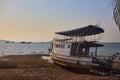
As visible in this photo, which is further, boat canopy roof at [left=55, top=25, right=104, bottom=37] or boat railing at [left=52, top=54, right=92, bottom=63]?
boat canopy roof at [left=55, top=25, right=104, bottom=37]

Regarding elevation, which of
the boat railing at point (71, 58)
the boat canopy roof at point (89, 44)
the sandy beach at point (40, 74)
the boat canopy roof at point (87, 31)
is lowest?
the sandy beach at point (40, 74)

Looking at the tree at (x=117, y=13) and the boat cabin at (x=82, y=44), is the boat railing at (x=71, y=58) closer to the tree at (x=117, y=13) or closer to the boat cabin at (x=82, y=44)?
the boat cabin at (x=82, y=44)

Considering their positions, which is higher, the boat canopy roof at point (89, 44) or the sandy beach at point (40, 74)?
the boat canopy roof at point (89, 44)

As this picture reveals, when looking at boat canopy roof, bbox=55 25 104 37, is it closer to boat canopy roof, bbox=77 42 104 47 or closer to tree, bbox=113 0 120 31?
boat canopy roof, bbox=77 42 104 47

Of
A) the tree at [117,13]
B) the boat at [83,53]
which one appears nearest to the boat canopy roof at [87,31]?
the boat at [83,53]

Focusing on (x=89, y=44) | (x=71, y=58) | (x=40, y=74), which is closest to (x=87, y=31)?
(x=89, y=44)

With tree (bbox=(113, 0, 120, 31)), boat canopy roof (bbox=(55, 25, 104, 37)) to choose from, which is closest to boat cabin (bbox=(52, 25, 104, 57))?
boat canopy roof (bbox=(55, 25, 104, 37))

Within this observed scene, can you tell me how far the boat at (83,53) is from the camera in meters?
25.2

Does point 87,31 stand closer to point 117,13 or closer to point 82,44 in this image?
point 82,44

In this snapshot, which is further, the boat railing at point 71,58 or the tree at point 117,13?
the boat railing at point 71,58

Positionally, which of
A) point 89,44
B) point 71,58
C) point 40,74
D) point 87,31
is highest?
point 87,31

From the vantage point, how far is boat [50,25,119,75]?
994 inches

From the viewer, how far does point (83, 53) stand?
95.4 ft

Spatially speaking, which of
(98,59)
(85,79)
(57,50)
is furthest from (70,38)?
(85,79)
